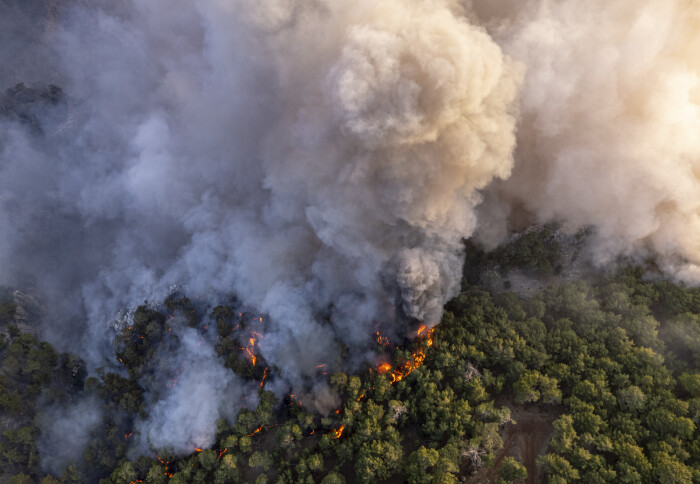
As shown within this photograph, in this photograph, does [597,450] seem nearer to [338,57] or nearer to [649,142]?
[649,142]

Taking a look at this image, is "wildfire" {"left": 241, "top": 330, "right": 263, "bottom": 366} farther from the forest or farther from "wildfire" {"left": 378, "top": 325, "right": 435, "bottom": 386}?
"wildfire" {"left": 378, "top": 325, "right": 435, "bottom": 386}

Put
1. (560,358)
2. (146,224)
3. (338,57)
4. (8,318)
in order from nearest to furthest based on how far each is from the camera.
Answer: (338,57) → (560,358) → (8,318) → (146,224)

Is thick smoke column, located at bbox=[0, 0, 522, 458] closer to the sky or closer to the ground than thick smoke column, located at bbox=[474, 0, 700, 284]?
closer to the ground

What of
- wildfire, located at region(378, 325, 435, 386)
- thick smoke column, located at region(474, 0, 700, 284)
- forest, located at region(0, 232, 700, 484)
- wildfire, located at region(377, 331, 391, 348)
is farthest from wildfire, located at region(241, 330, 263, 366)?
thick smoke column, located at region(474, 0, 700, 284)

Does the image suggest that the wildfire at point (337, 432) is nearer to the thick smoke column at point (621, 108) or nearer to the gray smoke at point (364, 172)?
the gray smoke at point (364, 172)

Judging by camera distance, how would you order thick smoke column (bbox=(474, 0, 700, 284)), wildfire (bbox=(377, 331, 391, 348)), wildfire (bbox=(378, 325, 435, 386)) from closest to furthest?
thick smoke column (bbox=(474, 0, 700, 284)), wildfire (bbox=(378, 325, 435, 386)), wildfire (bbox=(377, 331, 391, 348))

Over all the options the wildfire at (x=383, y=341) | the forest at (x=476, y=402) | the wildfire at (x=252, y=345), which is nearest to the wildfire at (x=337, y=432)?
the forest at (x=476, y=402)

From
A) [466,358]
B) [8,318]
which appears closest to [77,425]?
[8,318]
